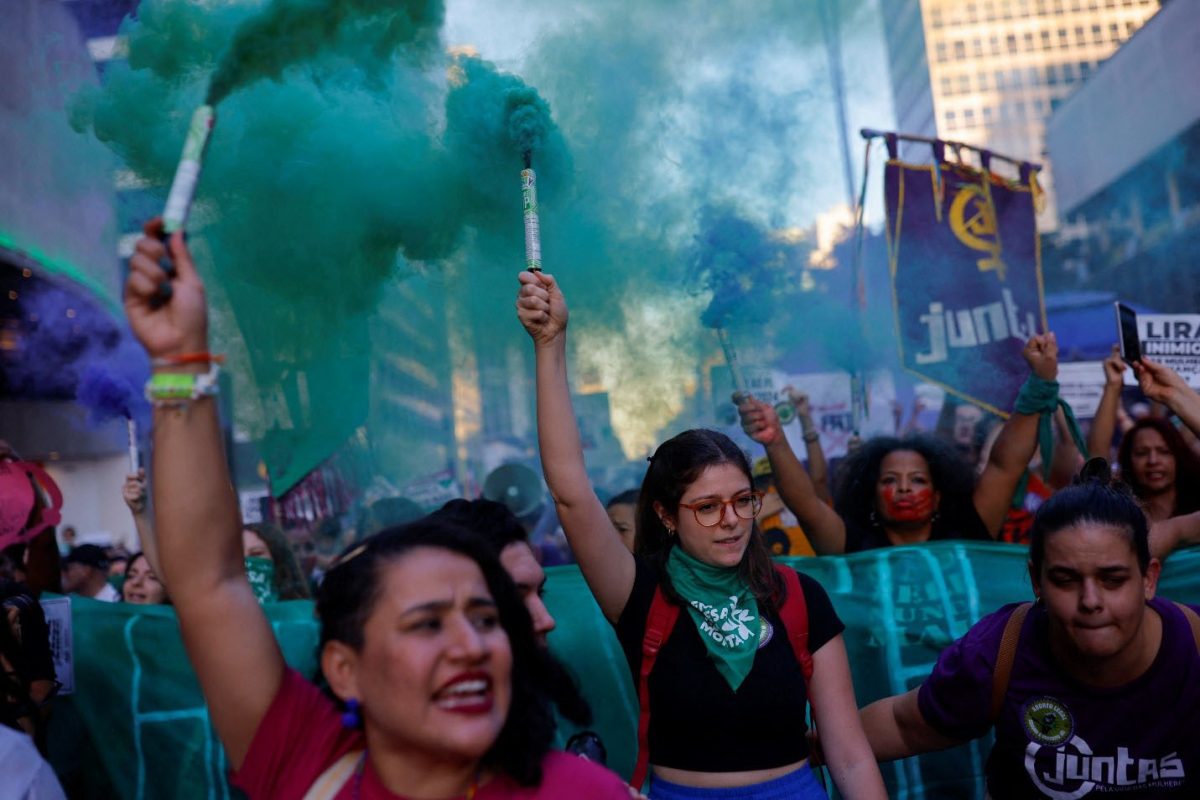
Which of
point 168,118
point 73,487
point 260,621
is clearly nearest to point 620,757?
point 260,621

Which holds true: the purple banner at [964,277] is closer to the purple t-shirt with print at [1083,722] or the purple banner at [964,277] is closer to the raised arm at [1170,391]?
the raised arm at [1170,391]

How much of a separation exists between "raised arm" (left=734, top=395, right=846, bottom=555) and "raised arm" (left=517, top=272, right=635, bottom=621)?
4.48 ft

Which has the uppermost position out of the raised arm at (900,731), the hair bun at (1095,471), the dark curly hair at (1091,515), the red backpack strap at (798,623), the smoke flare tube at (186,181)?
the smoke flare tube at (186,181)

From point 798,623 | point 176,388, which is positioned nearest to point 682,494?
point 798,623

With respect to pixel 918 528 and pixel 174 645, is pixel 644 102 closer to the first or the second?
pixel 918 528

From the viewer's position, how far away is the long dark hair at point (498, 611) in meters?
1.52

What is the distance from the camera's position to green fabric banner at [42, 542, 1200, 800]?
3371 mm

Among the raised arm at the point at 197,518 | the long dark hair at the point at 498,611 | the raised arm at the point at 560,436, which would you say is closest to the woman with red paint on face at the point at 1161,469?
the raised arm at the point at 560,436

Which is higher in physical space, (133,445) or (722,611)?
(133,445)

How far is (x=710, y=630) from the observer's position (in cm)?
226

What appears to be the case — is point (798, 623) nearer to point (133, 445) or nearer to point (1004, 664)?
point (1004, 664)

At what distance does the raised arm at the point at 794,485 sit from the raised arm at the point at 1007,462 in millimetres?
553

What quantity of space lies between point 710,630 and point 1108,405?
2.97 meters

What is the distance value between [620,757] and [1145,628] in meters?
1.76
